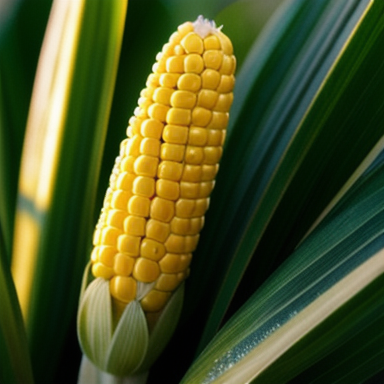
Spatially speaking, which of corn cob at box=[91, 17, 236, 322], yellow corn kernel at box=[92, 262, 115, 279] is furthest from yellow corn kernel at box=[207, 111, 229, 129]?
yellow corn kernel at box=[92, 262, 115, 279]

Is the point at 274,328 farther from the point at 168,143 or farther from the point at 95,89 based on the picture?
the point at 95,89

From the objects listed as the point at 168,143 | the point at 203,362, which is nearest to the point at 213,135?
the point at 168,143

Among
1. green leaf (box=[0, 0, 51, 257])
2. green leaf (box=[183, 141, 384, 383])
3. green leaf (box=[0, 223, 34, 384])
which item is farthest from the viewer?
green leaf (box=[0, 0, 51, 257])

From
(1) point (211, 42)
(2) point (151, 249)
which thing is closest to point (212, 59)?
(1) point (211, 42)

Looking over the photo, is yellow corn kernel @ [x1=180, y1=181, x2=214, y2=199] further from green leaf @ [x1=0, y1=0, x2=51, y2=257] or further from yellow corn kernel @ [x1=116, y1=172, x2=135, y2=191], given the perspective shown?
green leaf @ [x1=0, y1=0, x2=51, y2=257]

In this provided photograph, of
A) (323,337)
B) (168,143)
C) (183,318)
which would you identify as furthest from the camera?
(183,318)

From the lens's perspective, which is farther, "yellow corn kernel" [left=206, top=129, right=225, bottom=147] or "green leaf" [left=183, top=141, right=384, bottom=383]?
"yellow corn kernel" [left=206, top=129, right=225, bottom=147]

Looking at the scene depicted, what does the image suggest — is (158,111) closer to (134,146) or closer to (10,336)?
(134,146)
